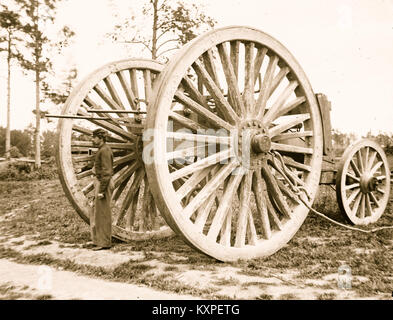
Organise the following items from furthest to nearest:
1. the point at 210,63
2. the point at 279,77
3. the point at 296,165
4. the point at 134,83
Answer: the point at 134,83 < the point at 296,165 < the point at 279,77 < the point at 210,63

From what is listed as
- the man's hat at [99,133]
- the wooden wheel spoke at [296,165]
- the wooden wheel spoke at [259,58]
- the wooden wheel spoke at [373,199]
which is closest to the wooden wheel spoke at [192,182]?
the wooden wheel spoke at [296,165]

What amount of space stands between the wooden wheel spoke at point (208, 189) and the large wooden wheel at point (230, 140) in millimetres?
11

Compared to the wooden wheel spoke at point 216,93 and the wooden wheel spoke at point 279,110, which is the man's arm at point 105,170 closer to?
the wooden wheel spoke at point 216,93

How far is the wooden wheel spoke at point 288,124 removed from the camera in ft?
17.8

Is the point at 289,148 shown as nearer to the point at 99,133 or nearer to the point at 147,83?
the point at 147,83

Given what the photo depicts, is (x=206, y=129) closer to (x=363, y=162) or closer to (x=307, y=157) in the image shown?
(x=307, y=157)

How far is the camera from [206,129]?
5.16 metres

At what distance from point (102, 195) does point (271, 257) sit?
7.81ft

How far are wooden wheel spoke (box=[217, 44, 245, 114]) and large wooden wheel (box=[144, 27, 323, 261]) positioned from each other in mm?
12

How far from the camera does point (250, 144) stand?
5086mm

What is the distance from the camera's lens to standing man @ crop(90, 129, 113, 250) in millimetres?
5816

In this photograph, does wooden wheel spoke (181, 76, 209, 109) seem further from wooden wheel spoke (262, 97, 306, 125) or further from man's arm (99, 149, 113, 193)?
man's arm (99, 149, 113, 193)

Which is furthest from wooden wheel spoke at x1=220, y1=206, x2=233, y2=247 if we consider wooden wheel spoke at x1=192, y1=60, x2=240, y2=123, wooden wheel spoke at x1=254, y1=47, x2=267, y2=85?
wooden wheel spoke at x1=254, y1=47, x2=267, y2=85

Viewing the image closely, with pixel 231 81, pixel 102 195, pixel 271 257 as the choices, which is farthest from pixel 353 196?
pixel 102 195
